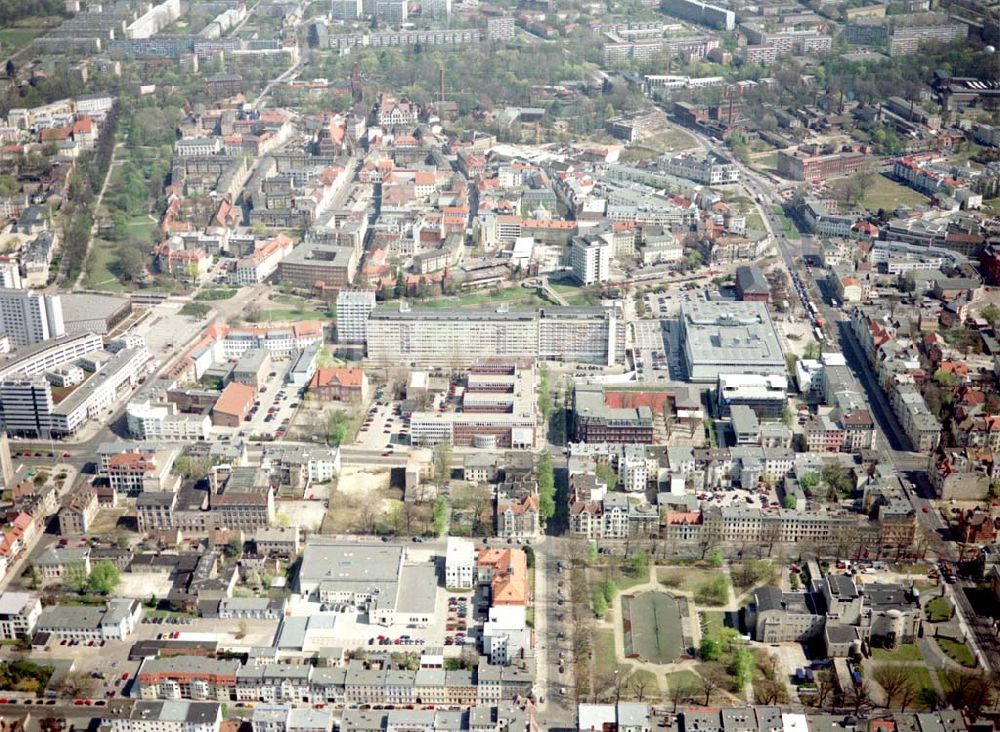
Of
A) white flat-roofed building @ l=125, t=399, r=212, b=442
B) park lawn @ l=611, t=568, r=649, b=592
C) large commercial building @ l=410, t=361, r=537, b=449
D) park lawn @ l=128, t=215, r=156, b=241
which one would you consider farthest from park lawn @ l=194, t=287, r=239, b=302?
park lawn @ l=611, t=568, r=649, b=592

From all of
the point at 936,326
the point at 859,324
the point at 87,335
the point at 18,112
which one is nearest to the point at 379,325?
the point at 87,335

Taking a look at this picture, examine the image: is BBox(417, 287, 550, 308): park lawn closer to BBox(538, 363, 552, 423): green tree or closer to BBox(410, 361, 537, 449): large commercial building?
BBox(538, 363, 552, 423): green tree

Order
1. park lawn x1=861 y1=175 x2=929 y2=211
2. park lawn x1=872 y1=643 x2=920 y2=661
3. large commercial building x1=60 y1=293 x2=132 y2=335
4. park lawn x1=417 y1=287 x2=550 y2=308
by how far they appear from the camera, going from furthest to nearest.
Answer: park lawn x1=861 y1=175 x2=929 y2=211 < park lawn x1=417 y1=287 x2=550 y2=308 < large commercial building x1=60 y1=293 x2=132 y2=335 < park lawn x1=872 y1=643 x2=920 y2=661

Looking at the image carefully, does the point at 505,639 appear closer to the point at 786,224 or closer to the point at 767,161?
the point at 786,224

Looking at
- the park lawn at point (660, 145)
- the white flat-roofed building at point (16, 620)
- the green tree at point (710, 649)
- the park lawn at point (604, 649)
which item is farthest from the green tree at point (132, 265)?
the green tree at point (710, 649)

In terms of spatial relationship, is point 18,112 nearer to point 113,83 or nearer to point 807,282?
point 113,83

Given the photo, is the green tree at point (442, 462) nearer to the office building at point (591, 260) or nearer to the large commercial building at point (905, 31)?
the office building at point (591, 260)

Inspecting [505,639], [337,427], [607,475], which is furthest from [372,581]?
[337,427]
